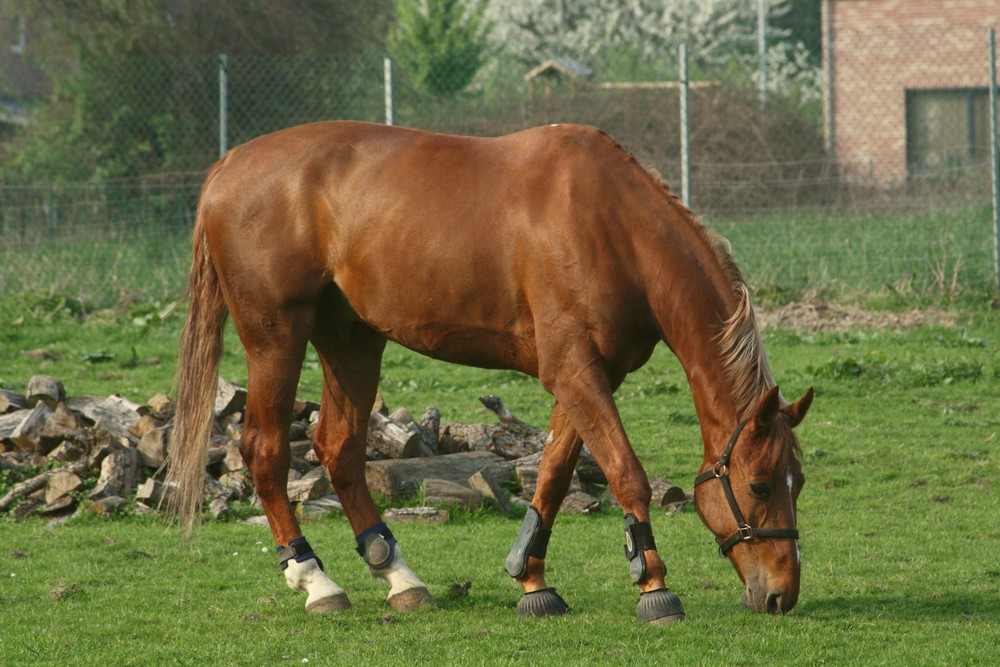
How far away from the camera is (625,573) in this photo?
5684 millimetres

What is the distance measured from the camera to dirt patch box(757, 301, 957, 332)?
11820mm

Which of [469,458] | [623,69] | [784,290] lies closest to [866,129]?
[623,69]

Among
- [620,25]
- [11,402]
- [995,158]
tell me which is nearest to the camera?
[11,402]

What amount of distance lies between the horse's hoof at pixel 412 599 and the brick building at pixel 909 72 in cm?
1811

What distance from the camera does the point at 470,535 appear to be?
21.2ft

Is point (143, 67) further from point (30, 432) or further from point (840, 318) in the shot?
point (30, 432)

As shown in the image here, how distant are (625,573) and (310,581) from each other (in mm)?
1437

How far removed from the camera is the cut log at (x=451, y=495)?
271 inches

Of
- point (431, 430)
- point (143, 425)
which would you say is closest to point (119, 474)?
point (143, 425)

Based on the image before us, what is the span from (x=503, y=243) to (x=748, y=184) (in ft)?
A: 33.3

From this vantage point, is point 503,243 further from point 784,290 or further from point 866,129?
point 866,129

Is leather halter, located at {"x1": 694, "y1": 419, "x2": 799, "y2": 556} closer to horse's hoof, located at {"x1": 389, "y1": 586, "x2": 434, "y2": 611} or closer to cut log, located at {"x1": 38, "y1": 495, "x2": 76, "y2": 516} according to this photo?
horse's hoof, located at {"x1": 389, "y1": 586, "x2": 434, "y2": 611}

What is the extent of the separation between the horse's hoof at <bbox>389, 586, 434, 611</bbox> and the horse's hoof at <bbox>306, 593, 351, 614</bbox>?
0.72ft

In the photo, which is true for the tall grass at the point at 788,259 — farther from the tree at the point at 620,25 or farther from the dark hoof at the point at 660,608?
the tree at the point at 620,25
